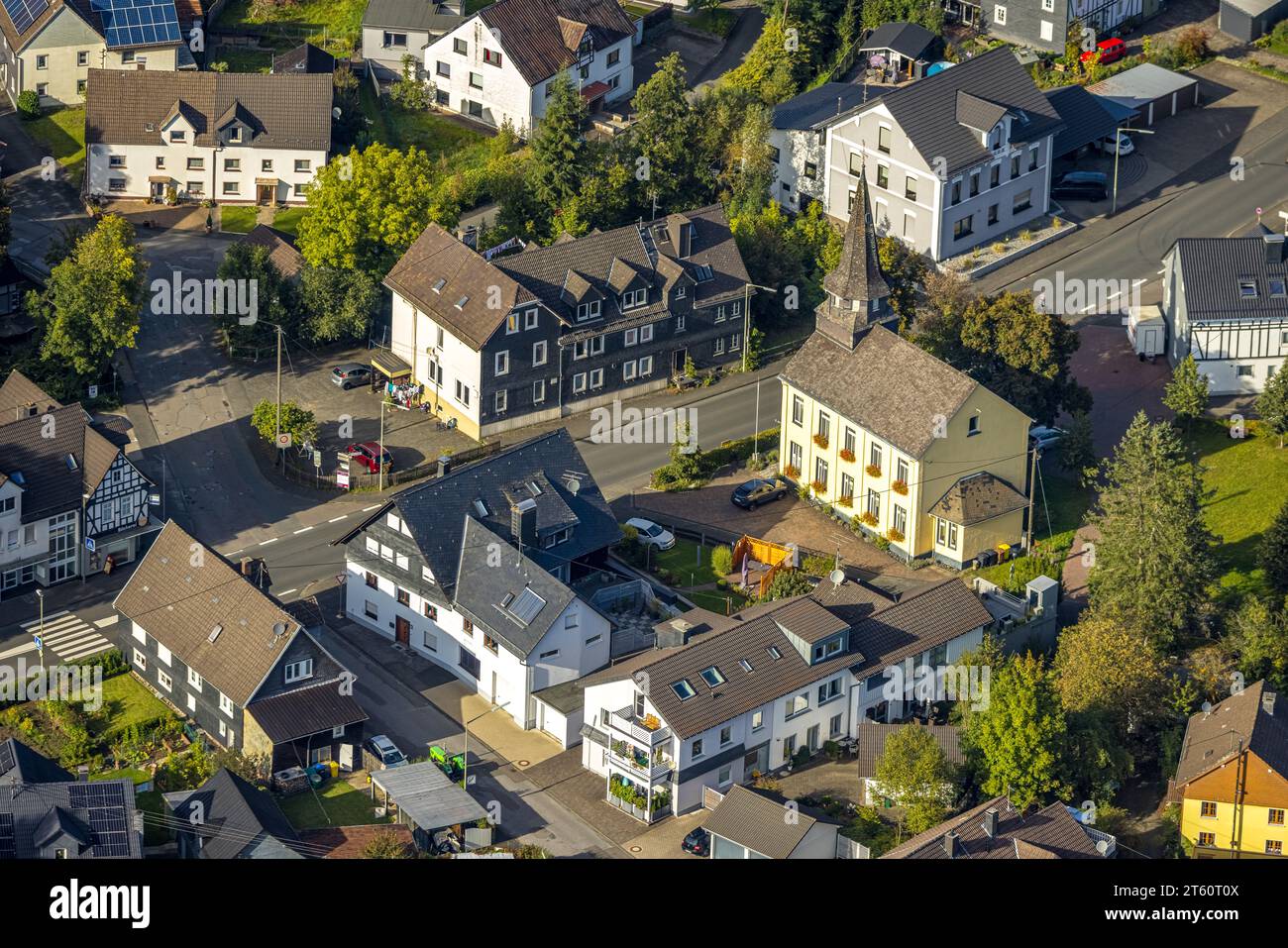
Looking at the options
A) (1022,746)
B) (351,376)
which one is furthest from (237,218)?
(1022,746)

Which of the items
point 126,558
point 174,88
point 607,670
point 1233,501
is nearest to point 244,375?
point 126,558

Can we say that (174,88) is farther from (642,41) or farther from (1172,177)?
(1172,177)

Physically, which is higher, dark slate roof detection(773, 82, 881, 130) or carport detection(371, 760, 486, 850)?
dark slate roof detection(773, 82, 881, 130)

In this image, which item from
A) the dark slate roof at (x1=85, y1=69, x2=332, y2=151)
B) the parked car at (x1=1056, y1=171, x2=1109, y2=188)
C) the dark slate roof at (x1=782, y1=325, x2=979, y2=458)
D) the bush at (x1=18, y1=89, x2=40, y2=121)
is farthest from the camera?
A: the bush at (x1=18, y1=89, x2=40, y2=121)

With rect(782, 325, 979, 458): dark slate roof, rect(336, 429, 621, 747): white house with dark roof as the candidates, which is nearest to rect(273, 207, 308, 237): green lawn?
rect(336, 429, 621, 747): white house with dark roof

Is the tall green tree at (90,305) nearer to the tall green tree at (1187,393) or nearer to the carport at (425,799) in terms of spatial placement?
the carport at (425,799)

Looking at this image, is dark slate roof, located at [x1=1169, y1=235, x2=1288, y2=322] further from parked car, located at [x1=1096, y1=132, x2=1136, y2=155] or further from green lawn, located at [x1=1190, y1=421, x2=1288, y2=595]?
parked car, located at [x1=1096, y1=132, x2=1136, y2=155]

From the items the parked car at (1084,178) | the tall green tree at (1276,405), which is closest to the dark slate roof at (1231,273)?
the tall green tree at (1276,405)
